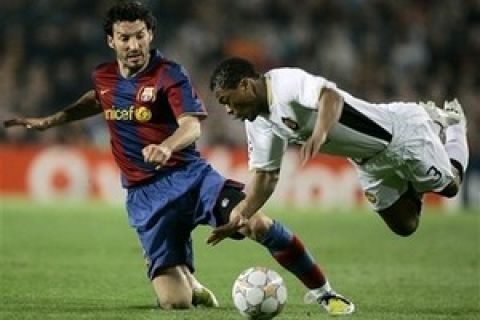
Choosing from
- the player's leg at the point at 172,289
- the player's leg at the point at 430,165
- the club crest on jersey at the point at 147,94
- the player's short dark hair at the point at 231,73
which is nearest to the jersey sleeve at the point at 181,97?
the club crest on jersey at the point at 147,94

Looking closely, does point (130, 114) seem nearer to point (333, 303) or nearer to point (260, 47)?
point (333, 303)

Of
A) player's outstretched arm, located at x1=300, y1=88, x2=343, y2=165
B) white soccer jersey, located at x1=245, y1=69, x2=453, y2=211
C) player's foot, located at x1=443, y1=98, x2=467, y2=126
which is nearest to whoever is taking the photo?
player's outstretched arm, located at x1=300, y1=88, x2=343, y2=165

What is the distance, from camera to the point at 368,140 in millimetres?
8070

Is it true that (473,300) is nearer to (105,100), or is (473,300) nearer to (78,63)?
(105,100)

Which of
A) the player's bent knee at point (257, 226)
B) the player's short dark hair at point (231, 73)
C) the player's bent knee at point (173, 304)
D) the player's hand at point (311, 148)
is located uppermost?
the player's short dark hair at point (231, 73)

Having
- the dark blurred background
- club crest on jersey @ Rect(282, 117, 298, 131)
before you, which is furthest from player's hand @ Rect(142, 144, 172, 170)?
the dark blurred background

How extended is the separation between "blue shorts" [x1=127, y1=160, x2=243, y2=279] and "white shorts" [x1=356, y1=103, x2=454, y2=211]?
1.15 metres

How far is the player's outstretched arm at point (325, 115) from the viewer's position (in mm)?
6656

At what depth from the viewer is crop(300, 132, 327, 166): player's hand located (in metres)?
6.51

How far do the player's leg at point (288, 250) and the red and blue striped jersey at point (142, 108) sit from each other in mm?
578

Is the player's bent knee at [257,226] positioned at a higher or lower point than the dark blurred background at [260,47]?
lower

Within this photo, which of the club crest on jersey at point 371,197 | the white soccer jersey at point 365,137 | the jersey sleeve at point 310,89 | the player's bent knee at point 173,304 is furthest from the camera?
the club crest on jersey at point 371,197

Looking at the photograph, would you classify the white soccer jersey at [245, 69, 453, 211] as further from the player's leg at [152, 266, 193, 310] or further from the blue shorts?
the player's leg at [152, 266, 193, 310]

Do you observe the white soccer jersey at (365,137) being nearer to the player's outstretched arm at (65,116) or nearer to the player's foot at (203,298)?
the player's foot at (203,298)
